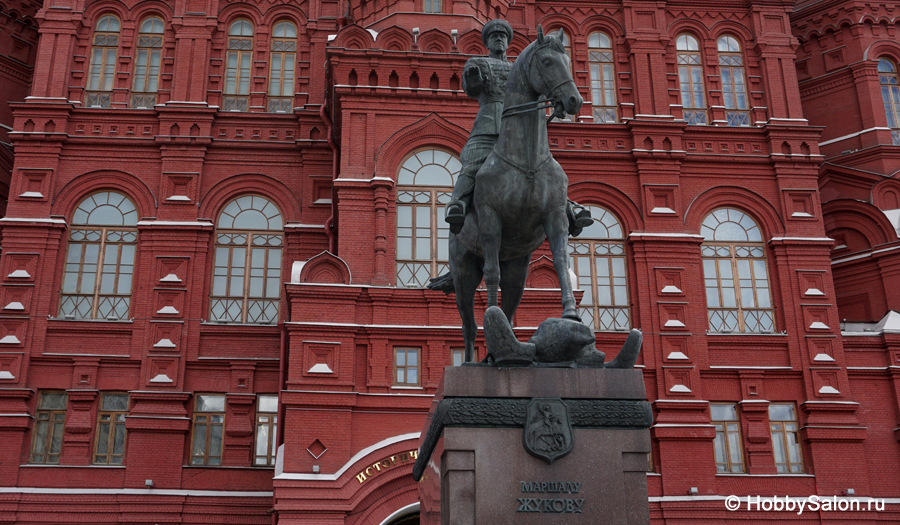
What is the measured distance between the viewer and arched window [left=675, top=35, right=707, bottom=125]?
83.0ft

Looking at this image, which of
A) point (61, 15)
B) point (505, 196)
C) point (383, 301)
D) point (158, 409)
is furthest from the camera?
point (61, 15)

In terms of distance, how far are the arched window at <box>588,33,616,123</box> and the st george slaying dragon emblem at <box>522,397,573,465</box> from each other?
61.2 feet

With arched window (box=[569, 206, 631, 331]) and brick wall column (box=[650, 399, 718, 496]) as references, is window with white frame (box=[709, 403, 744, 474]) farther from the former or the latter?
arched window (box=[569, 206, 631, 331])

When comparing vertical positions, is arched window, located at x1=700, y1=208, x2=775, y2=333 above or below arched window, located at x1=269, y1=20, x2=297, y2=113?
below

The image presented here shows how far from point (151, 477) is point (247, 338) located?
3.76 meters

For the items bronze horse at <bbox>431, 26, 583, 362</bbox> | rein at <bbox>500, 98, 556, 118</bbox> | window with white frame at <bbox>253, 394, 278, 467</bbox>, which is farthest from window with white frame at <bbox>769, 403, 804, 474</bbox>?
rein at <bbox>500, 98, 556, 118</bbox>

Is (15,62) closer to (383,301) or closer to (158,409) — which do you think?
(158,409)

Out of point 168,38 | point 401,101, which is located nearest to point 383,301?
point 401,101

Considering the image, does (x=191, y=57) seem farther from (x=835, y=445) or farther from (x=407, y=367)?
(x=835, y=445)

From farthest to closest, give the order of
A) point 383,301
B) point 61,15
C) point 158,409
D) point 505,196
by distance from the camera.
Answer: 1. point 61,15
2. point 158,409
3. point 383,301
4. point 505,196

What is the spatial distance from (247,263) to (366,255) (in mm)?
4219

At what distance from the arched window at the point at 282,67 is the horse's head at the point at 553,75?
56.8ft

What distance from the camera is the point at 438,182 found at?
2148 centimetres

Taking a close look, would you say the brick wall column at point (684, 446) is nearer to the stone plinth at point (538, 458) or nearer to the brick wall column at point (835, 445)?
the brick wall column at point (835, 445)
